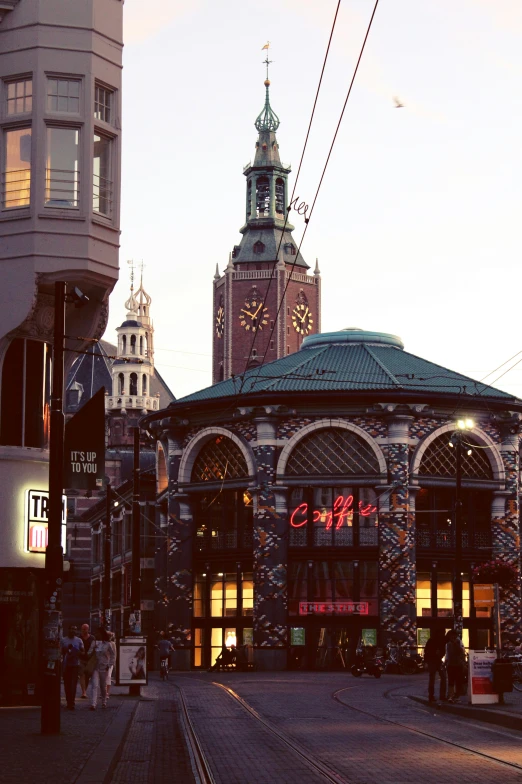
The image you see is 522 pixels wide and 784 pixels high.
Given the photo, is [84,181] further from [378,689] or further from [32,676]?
[378,689]

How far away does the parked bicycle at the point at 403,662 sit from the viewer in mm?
65125

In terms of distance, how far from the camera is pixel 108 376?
160 metres

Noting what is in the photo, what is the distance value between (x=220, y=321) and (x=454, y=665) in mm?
125293

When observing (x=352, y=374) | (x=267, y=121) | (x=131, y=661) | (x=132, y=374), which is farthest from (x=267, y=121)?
(x=131, y=661)

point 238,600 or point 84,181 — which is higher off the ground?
point 84,181

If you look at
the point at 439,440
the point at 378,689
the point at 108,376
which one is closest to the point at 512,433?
the point at 439,440

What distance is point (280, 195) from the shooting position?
522ft

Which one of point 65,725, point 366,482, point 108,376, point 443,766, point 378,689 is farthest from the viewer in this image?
point 108,376

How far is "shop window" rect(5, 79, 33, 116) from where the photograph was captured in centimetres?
2986

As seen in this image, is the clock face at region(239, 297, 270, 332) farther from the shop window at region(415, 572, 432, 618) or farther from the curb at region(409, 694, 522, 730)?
the curb at region(409, 694, 522, 730)

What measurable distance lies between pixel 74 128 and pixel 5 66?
1.96 meters

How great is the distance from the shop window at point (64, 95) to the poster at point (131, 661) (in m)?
14.5

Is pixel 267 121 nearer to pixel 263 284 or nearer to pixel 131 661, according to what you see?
pixel 263 284

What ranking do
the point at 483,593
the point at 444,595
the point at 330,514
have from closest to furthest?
the point at 483,593 → the point at 330,514 → the point at 444,595
